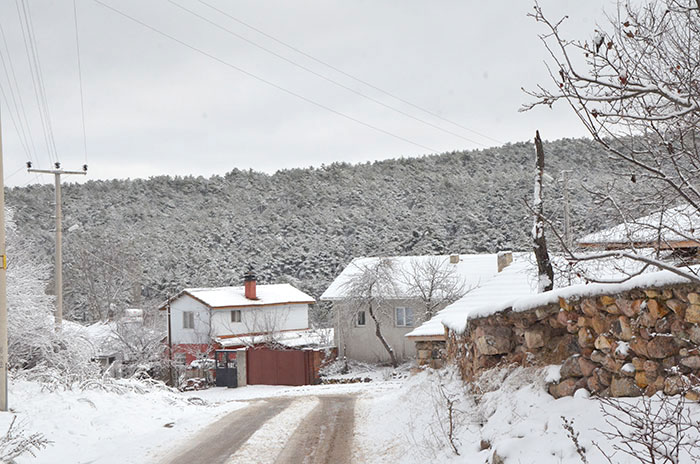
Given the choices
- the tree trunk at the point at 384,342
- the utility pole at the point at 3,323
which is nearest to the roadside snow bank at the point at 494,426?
the utility pole at the point at 3,323

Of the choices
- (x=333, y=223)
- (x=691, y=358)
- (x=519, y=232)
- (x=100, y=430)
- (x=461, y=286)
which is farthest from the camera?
(x=333, y=223)

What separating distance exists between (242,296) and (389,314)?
9.19 metres

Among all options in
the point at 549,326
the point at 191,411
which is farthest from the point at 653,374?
the point at 191,411

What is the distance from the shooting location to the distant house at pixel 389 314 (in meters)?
29.8

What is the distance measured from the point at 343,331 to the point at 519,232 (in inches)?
741

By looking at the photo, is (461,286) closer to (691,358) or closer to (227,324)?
(227,324)

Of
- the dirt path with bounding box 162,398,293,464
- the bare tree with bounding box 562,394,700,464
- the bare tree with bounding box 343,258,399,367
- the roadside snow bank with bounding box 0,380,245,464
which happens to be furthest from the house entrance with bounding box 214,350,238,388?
the bare tree with bounding box 562,394,700,464

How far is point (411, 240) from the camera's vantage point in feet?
155

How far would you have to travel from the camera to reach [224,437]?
1127cm

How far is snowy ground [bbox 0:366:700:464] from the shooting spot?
5.81 m

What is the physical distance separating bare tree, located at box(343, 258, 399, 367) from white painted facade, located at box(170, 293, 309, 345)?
4.87 m

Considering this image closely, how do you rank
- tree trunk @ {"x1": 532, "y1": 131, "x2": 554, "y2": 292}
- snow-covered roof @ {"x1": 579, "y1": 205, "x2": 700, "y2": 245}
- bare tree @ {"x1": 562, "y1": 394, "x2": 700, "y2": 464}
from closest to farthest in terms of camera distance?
bare tree @ {"x1": 562, "y1": 394, "x2": 700, "y2": 464} < snow-covered roof @ {"x1": 579, "y1": 205, "x2": 700, "y2": 245} < tree trunk @ {"x1": 532, "y1": 131, "x2": 554, "y2": 292}

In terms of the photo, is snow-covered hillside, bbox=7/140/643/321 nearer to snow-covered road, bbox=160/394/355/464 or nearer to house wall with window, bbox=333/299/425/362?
house wall with window, bbox=333/299/425/362

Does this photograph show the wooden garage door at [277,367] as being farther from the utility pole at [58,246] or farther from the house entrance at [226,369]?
the utility pole at [58,246]
